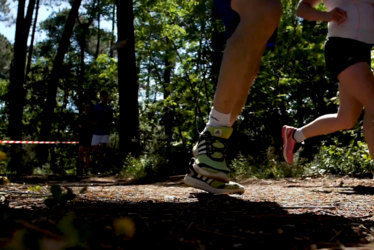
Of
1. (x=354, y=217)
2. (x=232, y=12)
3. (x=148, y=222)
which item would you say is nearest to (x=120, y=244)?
(x=148, y=222)

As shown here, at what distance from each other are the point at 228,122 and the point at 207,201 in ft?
1.74

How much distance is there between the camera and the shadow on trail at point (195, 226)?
1.24 m

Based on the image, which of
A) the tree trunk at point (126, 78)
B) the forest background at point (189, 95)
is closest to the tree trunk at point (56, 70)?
the forest background at point (189, 95)

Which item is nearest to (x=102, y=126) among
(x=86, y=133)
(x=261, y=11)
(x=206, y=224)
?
(x=86, y=133)

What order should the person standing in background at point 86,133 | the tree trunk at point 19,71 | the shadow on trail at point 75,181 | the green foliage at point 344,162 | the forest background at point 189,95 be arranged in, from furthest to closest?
the tree trunk at point 19,71 < the person standing in background at point 86,133 < the forest background at point 189,95 < the shadow on trail at point 75,181 < the green foliage at point 344,162

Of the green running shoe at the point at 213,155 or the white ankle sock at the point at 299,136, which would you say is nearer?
the green running shoe at the point at 213,155

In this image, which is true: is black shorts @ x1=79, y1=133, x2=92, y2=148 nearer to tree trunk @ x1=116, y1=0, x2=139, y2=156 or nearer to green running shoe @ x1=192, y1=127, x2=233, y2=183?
tree trunk @ x1=116, y1=0, x2=139, y2=156

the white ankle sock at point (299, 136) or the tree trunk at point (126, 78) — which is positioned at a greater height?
the tree trunk at point (126, 78)

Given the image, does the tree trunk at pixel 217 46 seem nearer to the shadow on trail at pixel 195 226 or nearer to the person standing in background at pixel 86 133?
the person standing in background at pixel 86 133

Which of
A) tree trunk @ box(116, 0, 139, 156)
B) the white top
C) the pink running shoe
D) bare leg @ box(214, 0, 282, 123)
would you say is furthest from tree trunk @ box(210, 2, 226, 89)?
bare leg @ box(214, 0, 282, 123)

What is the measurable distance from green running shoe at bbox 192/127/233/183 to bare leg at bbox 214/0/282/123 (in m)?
0.13

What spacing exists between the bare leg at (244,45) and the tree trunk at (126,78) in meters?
8.75

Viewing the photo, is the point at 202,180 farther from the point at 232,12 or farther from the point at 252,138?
the point at 252,138

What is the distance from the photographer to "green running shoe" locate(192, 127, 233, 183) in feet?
8.58
